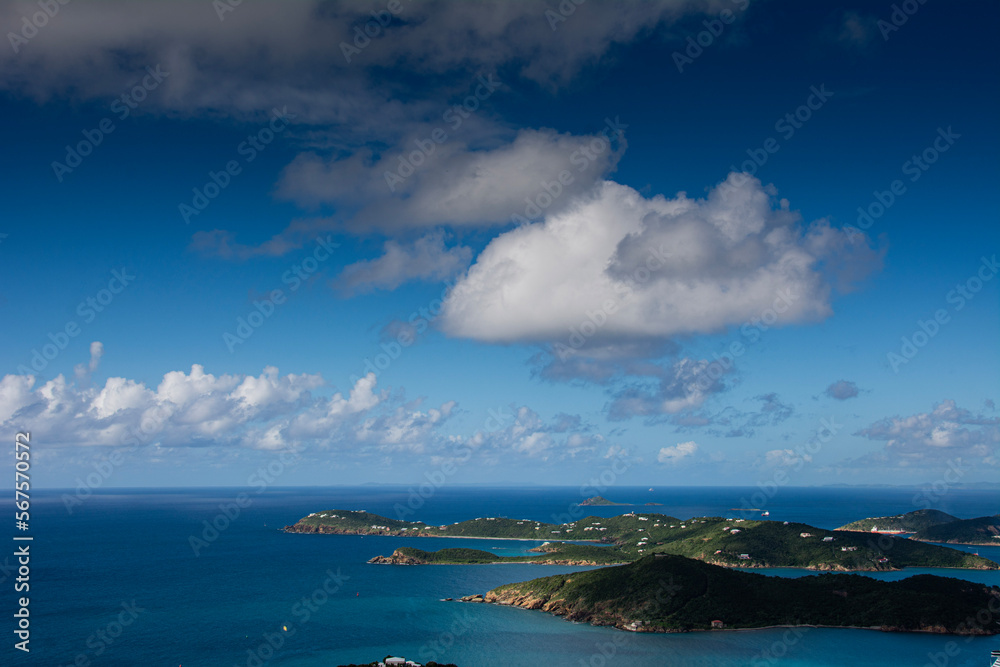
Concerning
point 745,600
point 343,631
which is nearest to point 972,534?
point 745,600

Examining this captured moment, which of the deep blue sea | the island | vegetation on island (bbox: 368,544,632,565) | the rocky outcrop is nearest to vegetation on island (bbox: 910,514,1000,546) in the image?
the deep blue sea

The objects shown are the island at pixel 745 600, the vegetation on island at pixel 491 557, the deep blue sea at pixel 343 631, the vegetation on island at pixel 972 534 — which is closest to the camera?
the deep blue sea at pixel 343 631

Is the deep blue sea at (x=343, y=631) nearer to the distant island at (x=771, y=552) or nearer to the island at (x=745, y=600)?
the island at (x=745, y=600)

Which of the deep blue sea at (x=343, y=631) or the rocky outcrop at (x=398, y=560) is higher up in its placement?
the deep blue sea at (x=343, y=631)

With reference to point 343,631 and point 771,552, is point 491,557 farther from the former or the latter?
point 343,631

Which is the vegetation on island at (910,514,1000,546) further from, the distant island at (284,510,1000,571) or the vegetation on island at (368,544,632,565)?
the vegetation on island at (368,544,632,565)

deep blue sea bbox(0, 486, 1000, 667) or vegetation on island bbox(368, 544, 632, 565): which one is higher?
deep blue sea bbox(0, 486, 1000, 667)

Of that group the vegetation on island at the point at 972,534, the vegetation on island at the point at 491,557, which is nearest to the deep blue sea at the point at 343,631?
the vegetation on island at the point at 491,557

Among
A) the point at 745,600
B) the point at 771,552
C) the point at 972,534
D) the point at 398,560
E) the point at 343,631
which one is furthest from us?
the point at 972,534
